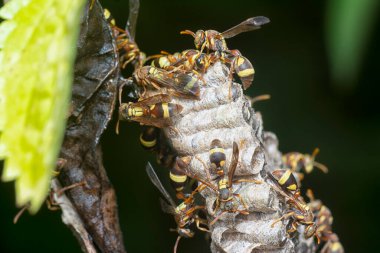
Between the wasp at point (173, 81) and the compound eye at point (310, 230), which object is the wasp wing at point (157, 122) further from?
the compound eye at point (310, 230)

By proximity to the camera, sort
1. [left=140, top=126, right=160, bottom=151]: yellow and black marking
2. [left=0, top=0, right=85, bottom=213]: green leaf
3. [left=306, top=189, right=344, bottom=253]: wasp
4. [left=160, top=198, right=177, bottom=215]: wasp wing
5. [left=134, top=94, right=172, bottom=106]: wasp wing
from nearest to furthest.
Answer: [left=0, top=0, right=85, bottom=213]: green leaf → [left=134, top=94, right=172, bottom=106]: wasp wing → [left=140, top=126, right=160, bottom=151]: yellow and black marking → [left=160, top=198, right=177, bottom=215]: wasp wing → [left=306, top=189, right=344, bottom=253]: wasp

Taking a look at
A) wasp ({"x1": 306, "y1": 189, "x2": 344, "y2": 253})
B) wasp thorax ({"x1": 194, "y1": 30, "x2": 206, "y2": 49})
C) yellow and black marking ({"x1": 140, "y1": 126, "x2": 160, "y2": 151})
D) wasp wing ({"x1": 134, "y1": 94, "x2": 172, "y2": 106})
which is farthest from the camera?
wasp ({"x1": 306, "y1": 189, "x2": 344, "y2": 253})

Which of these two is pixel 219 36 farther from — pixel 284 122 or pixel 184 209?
pixel 284 122

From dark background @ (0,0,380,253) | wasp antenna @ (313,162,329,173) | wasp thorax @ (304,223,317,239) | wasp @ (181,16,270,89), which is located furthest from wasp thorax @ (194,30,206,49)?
wasp antenna @ (313,162,329,173)

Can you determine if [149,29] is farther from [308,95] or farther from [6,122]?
[6,122]

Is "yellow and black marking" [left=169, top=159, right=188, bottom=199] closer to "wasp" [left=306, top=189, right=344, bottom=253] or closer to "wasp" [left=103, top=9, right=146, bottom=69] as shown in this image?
"wasp" [left=103, top=9, right=146, bottom=69]

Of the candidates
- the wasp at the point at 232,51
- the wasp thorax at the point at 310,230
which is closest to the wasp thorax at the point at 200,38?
the wasp at the point at 232,51

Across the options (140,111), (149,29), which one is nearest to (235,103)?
(140,111)
